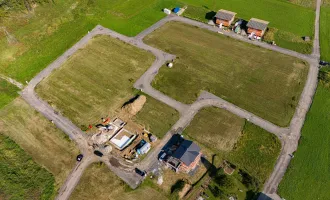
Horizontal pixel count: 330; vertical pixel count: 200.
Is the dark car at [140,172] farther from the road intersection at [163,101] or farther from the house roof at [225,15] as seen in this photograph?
the house roof at [225,15]

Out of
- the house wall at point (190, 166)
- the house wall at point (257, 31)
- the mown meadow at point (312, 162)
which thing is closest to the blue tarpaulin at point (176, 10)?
the house wall at point (257, 31)

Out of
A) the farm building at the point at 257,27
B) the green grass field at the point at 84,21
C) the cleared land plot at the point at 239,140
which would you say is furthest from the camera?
the farm building at the point at 257,27

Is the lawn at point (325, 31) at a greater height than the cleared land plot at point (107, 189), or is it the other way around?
the lawn at point (325, 31)

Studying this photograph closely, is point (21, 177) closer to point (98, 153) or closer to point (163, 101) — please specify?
point (98, 153)

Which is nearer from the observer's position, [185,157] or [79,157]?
[185,157]

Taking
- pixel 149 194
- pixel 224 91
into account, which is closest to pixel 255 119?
pixel 224 91

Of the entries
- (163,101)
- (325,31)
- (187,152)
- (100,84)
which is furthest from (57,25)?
(325,31)
